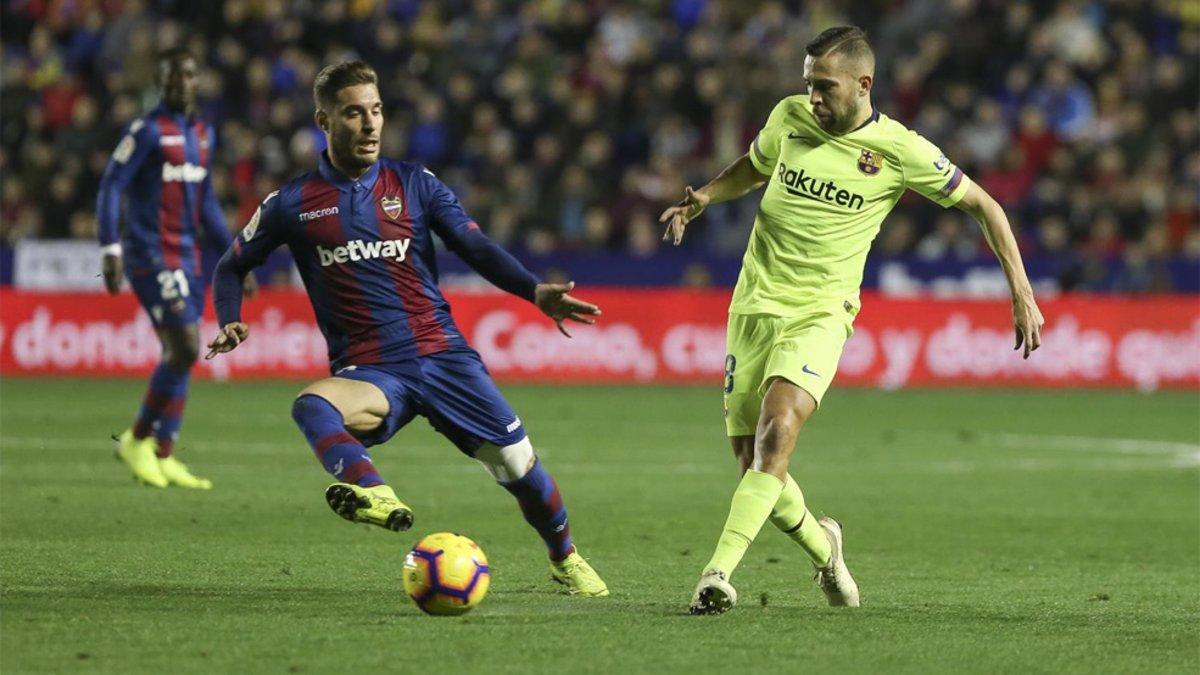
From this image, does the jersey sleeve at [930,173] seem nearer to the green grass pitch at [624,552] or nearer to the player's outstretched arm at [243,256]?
the green grass pitch at [624,552]

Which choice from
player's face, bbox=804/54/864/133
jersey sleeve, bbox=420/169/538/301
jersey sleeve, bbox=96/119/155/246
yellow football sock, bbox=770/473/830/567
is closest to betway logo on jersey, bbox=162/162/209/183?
jersey sleeve, bbox=96/119/155/246

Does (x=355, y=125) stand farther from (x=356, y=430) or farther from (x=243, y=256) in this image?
(x=356, y=430)

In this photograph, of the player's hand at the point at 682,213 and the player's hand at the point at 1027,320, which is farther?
the player's hand at the point at 682,213

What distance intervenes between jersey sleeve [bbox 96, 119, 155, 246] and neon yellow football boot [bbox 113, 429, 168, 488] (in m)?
1.24

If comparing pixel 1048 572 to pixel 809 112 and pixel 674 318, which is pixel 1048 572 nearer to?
pixel 809 112

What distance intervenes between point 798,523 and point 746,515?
468mm

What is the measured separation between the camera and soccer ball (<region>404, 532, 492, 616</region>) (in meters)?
7.04

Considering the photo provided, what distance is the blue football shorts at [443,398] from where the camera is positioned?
7.61m

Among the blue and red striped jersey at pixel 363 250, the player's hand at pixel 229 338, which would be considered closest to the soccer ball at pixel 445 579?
the blue and red striped jersey at pixel 363 250

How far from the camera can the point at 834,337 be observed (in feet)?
25.5

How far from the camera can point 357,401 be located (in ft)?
24.4

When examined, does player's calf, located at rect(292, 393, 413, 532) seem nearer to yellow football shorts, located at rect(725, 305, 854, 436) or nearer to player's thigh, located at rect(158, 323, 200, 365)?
yellow football shorts, located at rect(725, 305, 854, 436)

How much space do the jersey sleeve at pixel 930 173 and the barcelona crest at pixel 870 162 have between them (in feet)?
0.30

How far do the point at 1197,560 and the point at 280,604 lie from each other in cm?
472
